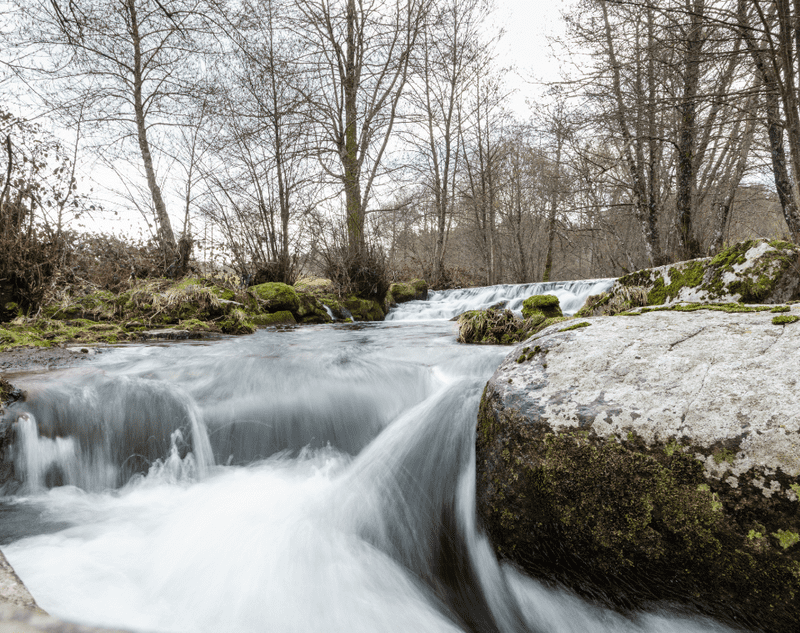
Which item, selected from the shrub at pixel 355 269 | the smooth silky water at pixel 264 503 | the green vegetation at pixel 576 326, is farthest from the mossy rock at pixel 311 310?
Answer: the green vegetation at pixel 576 326

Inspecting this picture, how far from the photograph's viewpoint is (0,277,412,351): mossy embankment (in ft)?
16.4

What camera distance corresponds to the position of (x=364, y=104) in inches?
430

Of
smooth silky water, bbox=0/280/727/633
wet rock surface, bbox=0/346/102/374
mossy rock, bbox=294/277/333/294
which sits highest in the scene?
mossy rock, bbox=294/277/333/294

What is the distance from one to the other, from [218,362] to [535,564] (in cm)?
369

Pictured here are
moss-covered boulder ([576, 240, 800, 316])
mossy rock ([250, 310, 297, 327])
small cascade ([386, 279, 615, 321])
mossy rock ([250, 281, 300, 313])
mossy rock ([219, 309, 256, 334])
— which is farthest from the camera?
small cascade ([386, 279, 615, 321])

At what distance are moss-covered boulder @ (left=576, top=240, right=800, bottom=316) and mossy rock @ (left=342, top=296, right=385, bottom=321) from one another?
6.73 metres

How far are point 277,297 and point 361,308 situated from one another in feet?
7.66

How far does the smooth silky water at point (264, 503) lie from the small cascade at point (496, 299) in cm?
617

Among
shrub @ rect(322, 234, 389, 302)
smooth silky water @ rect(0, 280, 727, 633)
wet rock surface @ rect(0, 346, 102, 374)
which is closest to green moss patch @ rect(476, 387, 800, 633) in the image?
smooth silky water @ rect(0, 280, 727, 633)

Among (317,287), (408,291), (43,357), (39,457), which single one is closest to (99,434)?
(39,457)

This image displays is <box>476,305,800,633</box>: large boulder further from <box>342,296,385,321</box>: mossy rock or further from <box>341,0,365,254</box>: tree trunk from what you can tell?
<box>341,0,365,254</box>: tree trunk

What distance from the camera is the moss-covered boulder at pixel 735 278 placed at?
3.11m

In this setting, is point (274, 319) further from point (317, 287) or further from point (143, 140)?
point (143, 140)

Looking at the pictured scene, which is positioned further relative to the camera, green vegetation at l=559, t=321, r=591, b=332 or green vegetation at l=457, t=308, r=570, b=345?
green vegetation at l=457, t=308, r=570, b=345
